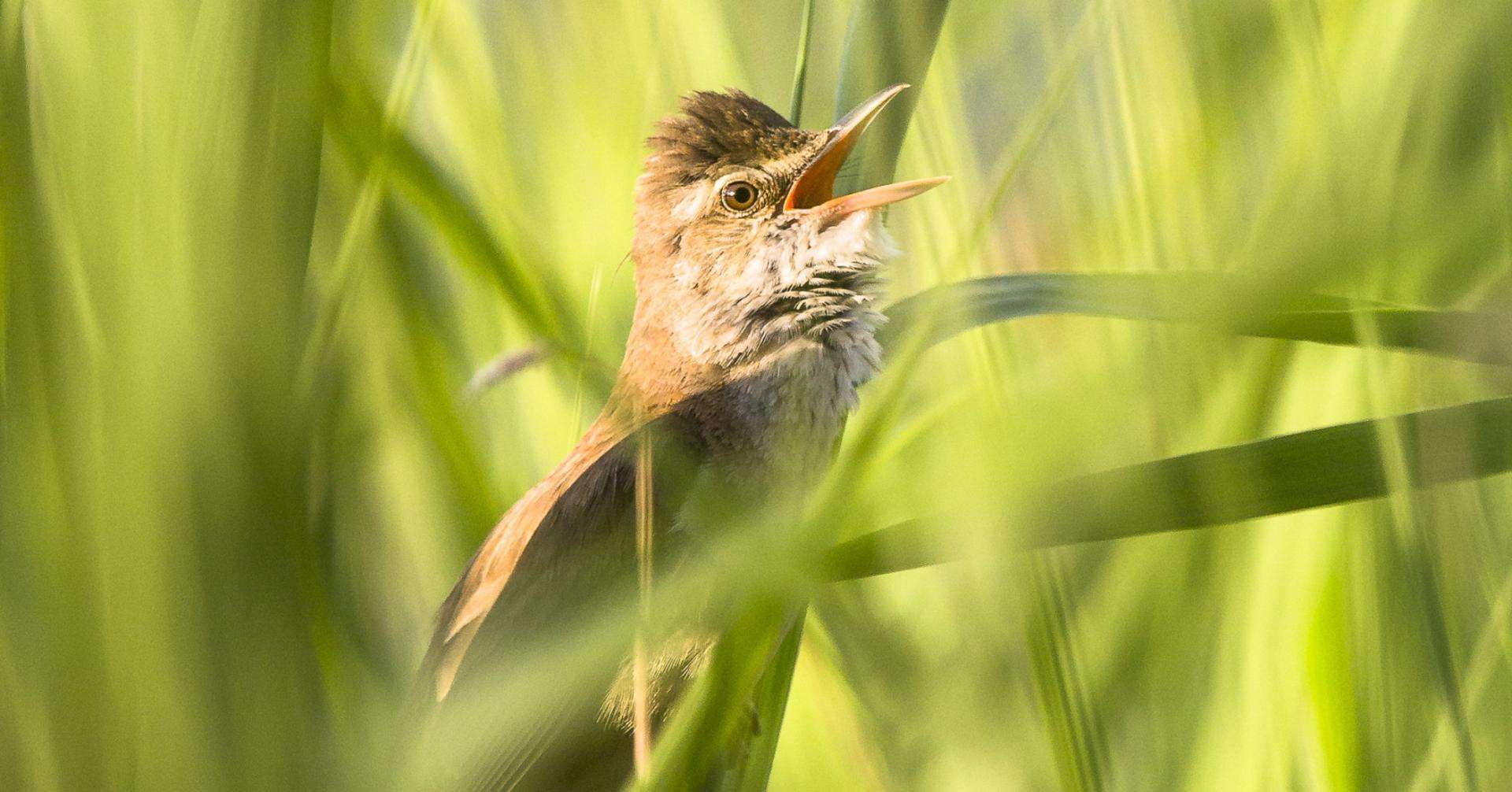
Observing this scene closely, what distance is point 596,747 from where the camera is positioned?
1.70 metres

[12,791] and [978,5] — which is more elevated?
[978,5]

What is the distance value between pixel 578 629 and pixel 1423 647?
713mm

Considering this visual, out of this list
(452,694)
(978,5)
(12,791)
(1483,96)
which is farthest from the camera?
(978,5)

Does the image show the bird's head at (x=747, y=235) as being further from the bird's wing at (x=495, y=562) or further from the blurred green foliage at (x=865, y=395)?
the bird's wing at (x=495, y=562)

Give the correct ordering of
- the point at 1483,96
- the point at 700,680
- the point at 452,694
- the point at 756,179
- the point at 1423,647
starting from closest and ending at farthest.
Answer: the point at 700,680
the point at 1423,647
the point at 1483,96
the point at 452,694
the point at 756,179

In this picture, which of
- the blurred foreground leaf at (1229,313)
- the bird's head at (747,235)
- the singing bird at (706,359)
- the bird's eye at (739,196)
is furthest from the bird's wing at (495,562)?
the blurred foreground leaf at (1229,313)

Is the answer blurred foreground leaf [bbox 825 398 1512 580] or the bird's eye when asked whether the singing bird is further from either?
blurred foreground leaf [bbox 825 398 1512 580]

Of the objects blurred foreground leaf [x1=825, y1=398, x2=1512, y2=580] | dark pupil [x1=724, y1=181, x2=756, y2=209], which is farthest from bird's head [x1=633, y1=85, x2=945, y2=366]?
blurred foreground leaf [x1=825, y1=398, x2=1512, y2=580]

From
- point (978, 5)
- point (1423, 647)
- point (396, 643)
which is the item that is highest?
point (978, 5)

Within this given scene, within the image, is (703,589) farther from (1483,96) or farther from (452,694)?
(1483,96)

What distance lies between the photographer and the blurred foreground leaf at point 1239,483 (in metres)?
0.78

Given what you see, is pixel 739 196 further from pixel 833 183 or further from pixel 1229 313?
pixel 1229 313

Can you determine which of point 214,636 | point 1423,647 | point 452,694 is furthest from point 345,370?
point 1423,647

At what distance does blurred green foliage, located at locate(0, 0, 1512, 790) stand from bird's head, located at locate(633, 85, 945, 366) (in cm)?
9
